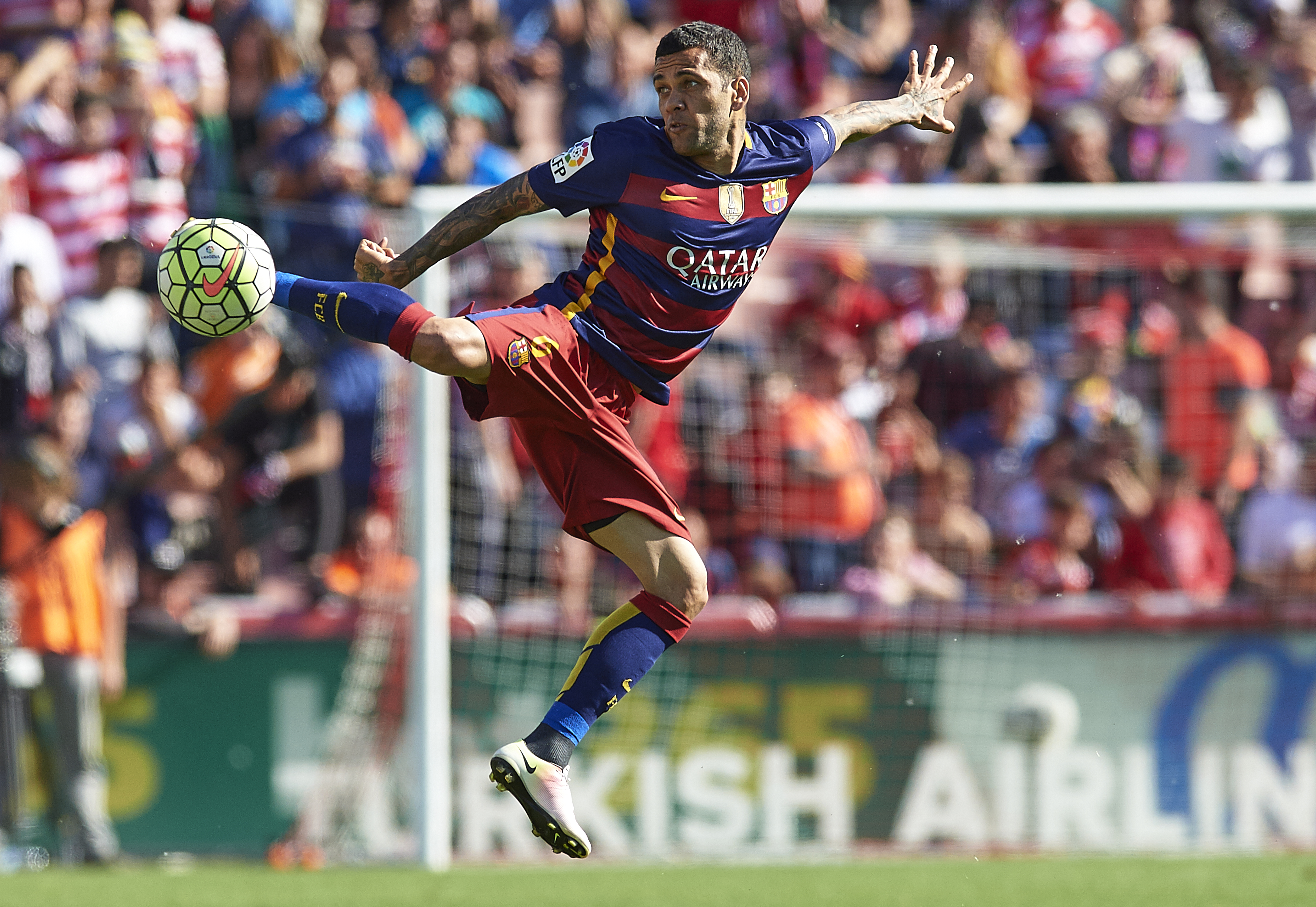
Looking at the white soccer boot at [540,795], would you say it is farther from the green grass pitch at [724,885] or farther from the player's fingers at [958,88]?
the player's fingers at [958,88]

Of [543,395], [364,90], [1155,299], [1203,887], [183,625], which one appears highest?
[364,90]

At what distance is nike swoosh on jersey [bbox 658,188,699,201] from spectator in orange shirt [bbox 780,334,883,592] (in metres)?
3.99

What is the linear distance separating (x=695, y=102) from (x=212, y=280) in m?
1.70

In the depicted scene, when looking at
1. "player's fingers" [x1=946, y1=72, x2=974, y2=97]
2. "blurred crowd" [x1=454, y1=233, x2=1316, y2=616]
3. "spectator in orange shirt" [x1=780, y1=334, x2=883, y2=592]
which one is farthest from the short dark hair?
"spectator in orange shirt" [x1=780, y1=334, x2=883, y2=592]

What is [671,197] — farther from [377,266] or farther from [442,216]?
[442,216]

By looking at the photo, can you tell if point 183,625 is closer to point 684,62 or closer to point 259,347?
point 259,347

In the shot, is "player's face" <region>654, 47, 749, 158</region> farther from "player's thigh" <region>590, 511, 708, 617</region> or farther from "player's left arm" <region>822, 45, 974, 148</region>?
"player's thigh" <region>590, 511, 708, 617</region>

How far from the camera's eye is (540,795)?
5531 millimetres

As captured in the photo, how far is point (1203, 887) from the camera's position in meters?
8.24

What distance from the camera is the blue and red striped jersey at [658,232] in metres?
5.77

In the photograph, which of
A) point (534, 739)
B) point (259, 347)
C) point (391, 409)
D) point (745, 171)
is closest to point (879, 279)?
point (391, 409)

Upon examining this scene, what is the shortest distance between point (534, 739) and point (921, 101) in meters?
2.84

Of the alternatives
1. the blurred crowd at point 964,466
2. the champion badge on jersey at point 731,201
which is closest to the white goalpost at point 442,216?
the blurred crowd at point 964,466

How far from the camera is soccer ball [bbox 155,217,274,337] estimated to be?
18.4ft
